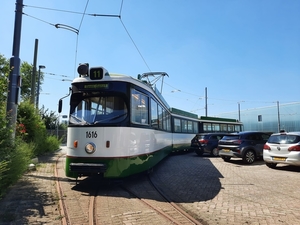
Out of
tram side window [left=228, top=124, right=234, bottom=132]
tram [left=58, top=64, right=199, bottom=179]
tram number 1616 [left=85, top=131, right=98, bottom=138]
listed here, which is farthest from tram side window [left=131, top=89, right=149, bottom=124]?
tram side window [left=228, top=124, right=234, bottom=132]

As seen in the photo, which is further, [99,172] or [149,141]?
[149,141]

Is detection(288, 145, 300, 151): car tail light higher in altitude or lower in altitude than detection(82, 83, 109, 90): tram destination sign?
lower

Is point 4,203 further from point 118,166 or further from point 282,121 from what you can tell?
point 282,121

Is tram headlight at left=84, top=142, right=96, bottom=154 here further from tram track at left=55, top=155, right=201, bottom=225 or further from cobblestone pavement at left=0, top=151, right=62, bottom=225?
cobblestone pavement at left=0, top=151, right=62, bottom=225

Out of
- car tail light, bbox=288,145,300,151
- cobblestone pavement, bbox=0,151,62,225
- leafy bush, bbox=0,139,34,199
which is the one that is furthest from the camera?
car tail light, bbox=288,145,300,151

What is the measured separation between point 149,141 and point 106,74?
8.86ft

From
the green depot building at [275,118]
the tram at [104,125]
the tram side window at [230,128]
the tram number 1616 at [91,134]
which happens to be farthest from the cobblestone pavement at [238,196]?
the green depot building at [275,118]

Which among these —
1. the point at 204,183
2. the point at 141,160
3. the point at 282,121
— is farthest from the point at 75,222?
the point at 282,121

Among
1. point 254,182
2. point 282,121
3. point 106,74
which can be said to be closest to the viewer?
point 106,74

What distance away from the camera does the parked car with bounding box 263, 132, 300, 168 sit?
1000 cm

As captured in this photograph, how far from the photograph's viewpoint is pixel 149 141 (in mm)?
→ 8430

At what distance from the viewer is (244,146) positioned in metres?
13.0

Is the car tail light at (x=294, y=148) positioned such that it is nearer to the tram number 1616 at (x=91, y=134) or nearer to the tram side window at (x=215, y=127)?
the tram number 1616 at (x=91, y=134)

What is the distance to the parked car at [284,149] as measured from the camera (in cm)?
1000
